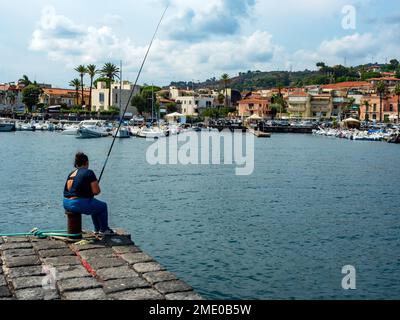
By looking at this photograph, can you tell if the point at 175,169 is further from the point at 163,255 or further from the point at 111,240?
the point at 111,240

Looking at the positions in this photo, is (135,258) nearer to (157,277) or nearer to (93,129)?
(157,277)

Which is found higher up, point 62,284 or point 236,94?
point 236,94

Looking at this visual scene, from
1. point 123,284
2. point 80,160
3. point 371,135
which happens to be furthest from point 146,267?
point 371,135

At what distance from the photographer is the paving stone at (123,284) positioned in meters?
7.52

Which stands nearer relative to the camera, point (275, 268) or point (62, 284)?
point (62, 284)

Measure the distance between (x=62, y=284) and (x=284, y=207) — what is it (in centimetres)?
1482

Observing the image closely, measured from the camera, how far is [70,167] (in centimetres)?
3756

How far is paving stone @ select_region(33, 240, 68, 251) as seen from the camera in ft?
31.7

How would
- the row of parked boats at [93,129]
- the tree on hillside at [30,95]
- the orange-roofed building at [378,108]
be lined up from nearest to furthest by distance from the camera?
1. the row of parked boats at [93,129]
2. the tree on hillside at [30,95]
3. the orange-roofed building at [378,108]

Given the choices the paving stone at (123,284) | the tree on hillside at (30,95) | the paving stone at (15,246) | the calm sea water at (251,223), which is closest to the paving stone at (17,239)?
the paving stone at (15,246)

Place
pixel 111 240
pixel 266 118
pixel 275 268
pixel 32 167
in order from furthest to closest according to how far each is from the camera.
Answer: pixel 266 118
pixel 32 167
pixel 275 268
pixel 111 240

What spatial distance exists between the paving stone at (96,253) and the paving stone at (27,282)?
1.24 metres

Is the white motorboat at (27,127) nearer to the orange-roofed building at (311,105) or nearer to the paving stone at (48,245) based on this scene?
the orange-roofed building at (311,105)

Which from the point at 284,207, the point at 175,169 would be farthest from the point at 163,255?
the point at 175,169
